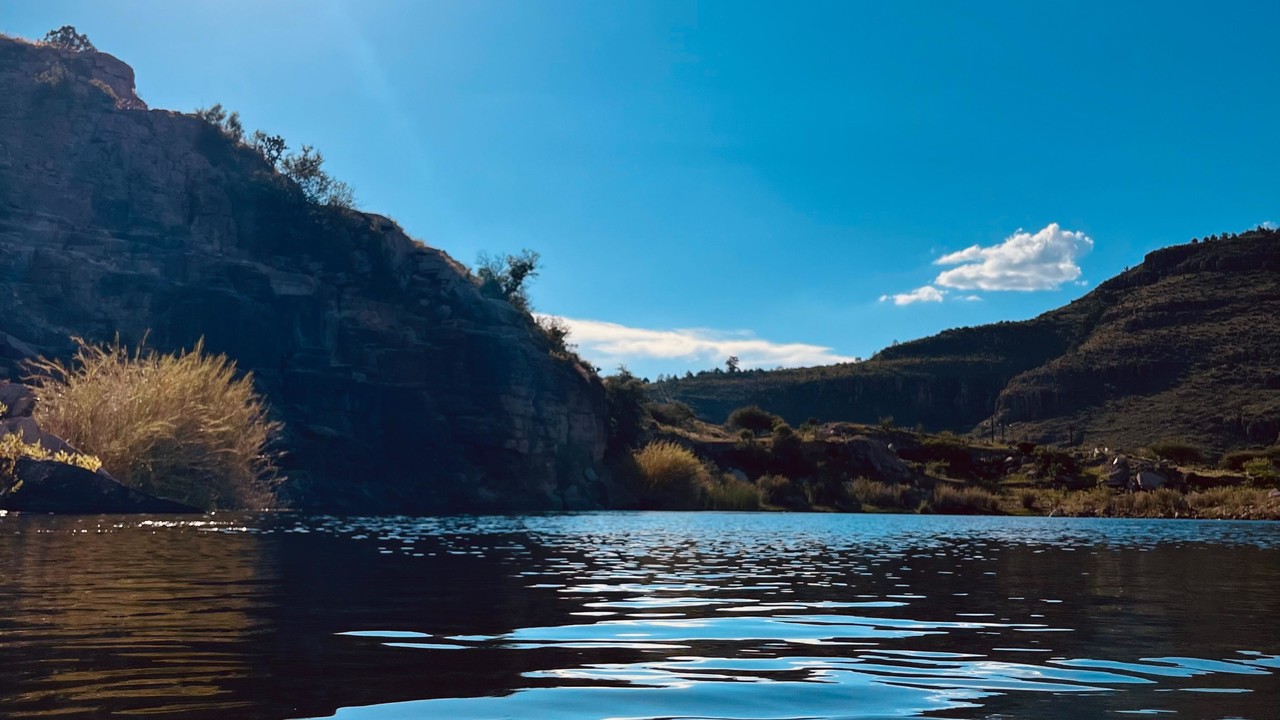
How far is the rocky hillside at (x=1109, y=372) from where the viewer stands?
3469 inches

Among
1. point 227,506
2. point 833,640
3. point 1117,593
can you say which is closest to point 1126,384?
point 227,506

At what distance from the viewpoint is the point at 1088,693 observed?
5445 millimetres

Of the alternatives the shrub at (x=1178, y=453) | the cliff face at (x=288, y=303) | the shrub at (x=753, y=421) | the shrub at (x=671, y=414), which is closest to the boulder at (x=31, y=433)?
the cliff face at (x=288, y=303)

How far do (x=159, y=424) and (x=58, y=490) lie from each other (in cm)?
495

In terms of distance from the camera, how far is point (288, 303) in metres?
56.8

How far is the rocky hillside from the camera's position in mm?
88125

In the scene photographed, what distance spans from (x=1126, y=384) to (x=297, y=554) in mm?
94270

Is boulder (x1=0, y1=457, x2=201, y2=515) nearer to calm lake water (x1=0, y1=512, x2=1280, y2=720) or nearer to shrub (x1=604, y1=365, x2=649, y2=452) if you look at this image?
calm lake water (x1=0, y1=512, x2=1280, y2=720)

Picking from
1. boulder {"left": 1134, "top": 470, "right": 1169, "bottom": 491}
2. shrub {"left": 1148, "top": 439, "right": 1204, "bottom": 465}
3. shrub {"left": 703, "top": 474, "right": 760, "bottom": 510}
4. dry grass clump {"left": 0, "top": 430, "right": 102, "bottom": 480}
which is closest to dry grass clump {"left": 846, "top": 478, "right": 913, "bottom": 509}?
shrub {"left": 703, "top": 474, "right": 760, "bottom": 510}

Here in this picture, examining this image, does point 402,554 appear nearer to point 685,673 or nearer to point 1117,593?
point 1117,593

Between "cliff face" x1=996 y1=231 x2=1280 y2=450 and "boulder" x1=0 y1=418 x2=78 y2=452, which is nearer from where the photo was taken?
"boulder" x1=0 y1=418 x2=78 y2=452

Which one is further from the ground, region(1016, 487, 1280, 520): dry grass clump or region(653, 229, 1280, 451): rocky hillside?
region(653, 229, 1280, 451): rocky hillside

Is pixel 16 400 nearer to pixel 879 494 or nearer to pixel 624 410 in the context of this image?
pixel 624 410

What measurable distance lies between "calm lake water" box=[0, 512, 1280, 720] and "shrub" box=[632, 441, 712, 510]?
4737cm
